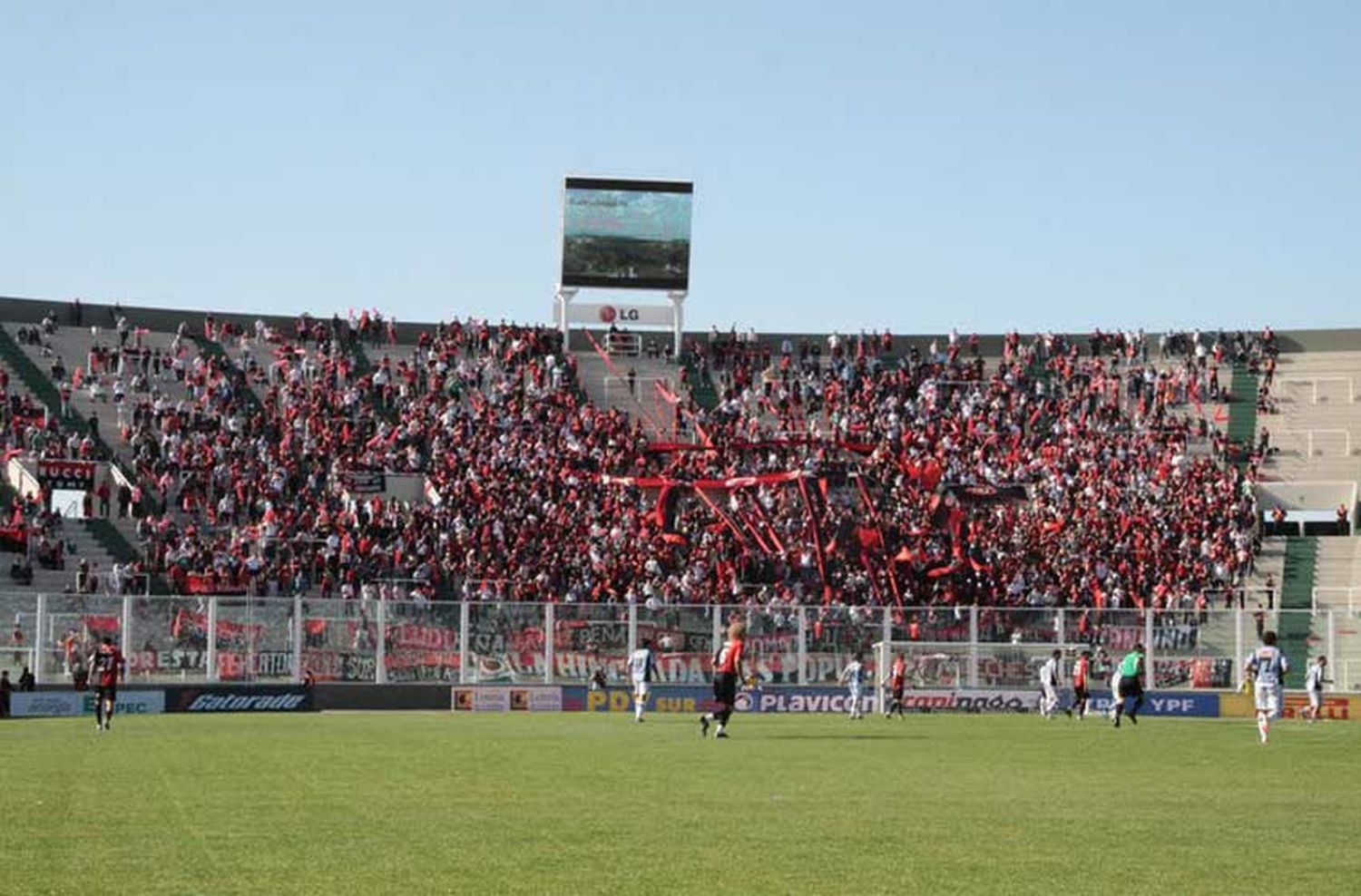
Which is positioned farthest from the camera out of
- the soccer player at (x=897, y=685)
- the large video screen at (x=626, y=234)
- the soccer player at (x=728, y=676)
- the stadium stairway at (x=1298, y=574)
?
the large video screen at (x=626, y=234)

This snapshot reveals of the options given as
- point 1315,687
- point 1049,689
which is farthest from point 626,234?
point 1315,687

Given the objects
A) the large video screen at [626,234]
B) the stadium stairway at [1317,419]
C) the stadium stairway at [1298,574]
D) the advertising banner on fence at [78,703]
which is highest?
the large video screen at [626,234]

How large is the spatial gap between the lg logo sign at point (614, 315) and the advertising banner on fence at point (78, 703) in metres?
33.9

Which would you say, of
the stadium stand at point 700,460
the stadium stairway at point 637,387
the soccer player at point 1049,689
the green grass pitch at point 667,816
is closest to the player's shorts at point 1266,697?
the green grass pitch at point 667,816

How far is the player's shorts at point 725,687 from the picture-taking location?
3688 centimetres

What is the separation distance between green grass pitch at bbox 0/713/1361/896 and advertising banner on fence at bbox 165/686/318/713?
16945mm

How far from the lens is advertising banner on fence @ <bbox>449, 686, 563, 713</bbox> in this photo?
5525cm

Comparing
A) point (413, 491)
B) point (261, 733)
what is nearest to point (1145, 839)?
point (261, 733)

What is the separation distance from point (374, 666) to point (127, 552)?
12.0 meters

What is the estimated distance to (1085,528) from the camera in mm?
67062

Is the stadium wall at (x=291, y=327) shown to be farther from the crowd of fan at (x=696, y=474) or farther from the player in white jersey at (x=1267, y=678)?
the player in white jersey at (x=1267, y=678)

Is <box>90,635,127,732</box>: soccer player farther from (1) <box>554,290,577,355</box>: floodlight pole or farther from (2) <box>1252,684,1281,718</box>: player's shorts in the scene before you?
(1) <box>554,290,577,355</box>: floodlight pole

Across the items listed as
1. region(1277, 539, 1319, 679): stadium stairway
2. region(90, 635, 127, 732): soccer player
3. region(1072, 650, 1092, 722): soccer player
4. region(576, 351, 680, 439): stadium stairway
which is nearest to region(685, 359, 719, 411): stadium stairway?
region(576, 351, 680, 439): stadium stairway

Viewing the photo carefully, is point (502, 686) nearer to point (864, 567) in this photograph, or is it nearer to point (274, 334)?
point (864, 567)
